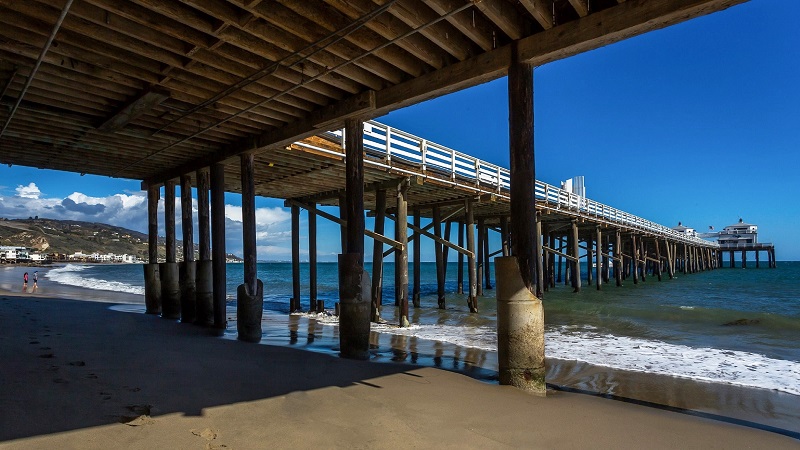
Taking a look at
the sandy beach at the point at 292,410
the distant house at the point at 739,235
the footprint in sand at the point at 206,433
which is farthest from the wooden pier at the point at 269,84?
the distant house at the point at 739,235

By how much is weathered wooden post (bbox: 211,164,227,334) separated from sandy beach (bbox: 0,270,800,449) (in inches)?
131

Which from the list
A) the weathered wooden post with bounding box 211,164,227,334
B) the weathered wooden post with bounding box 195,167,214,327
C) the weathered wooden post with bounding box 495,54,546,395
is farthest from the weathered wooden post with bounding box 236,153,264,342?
the weathered wooden post with bounding box 495,54,546,395

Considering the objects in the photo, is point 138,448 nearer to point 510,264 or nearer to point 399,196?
point 510,264

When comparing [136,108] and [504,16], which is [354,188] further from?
[136,108]

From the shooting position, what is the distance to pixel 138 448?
309 cm

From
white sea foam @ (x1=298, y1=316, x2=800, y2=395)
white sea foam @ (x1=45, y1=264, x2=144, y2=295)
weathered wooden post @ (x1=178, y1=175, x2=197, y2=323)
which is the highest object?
weathered wooden post @ (x1=178, y1=175, x2=197, y2=323)

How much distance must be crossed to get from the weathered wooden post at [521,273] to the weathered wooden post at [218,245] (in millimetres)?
6713

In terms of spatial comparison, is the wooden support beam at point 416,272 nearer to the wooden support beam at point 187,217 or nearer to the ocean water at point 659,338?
the ocean water at point 659,338

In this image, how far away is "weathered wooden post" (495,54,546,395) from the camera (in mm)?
4883

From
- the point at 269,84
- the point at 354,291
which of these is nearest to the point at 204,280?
the point at 354,291

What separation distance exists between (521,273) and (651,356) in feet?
18.1

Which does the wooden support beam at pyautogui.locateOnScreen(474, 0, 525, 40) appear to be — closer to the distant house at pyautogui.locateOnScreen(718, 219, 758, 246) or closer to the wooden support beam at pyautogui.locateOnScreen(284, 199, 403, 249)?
the wooden support beam at pyautogui.locateOnScreen(284, 199, 403, 249)

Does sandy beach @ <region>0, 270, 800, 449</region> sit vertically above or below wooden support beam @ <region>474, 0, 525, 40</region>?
below

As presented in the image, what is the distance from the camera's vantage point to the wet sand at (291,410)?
11.2 feet
